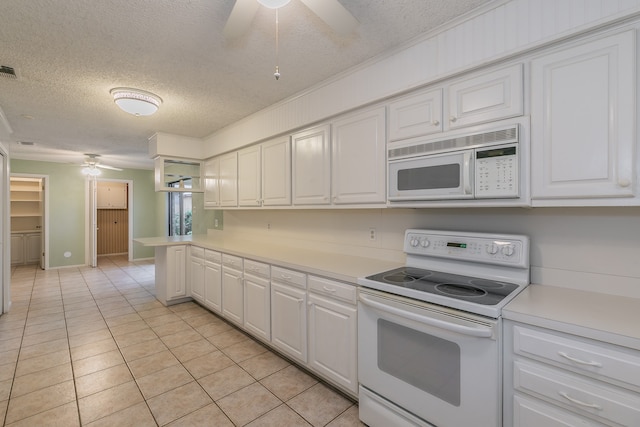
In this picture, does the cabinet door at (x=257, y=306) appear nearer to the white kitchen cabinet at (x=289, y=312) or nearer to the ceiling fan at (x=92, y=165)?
the white kitchen cabinet at (x=289, y=312)

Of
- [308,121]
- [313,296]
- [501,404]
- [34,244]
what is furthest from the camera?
[34,244]

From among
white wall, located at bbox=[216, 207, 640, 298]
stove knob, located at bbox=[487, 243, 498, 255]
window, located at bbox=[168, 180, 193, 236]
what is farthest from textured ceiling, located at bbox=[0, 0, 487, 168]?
window, located at bbox=[168, 180, 193, 236]

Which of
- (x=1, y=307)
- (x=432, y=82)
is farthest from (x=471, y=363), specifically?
(x=1, y=307)

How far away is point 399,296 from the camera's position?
1.60 metres

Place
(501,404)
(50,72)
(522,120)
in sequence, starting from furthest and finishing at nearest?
(50,72) → (522,120) → (501,404)

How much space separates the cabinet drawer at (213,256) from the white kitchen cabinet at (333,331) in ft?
5.12

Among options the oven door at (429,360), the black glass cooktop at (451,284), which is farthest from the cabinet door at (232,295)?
the black glass cooktop at (451,284)

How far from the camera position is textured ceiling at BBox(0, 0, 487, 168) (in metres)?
1.64

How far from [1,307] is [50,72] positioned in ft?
10.4

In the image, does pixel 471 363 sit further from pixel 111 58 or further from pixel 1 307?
pixel 1 307

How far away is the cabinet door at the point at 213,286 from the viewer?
11.0 feet

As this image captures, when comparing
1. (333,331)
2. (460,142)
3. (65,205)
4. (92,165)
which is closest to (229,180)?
(333,331)

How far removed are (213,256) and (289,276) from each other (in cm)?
148

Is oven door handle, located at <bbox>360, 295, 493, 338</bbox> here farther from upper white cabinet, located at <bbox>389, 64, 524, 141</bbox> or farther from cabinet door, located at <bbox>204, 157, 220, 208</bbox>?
cabinet door, located at <bbox>204, 157, 220, 208</bbox>
